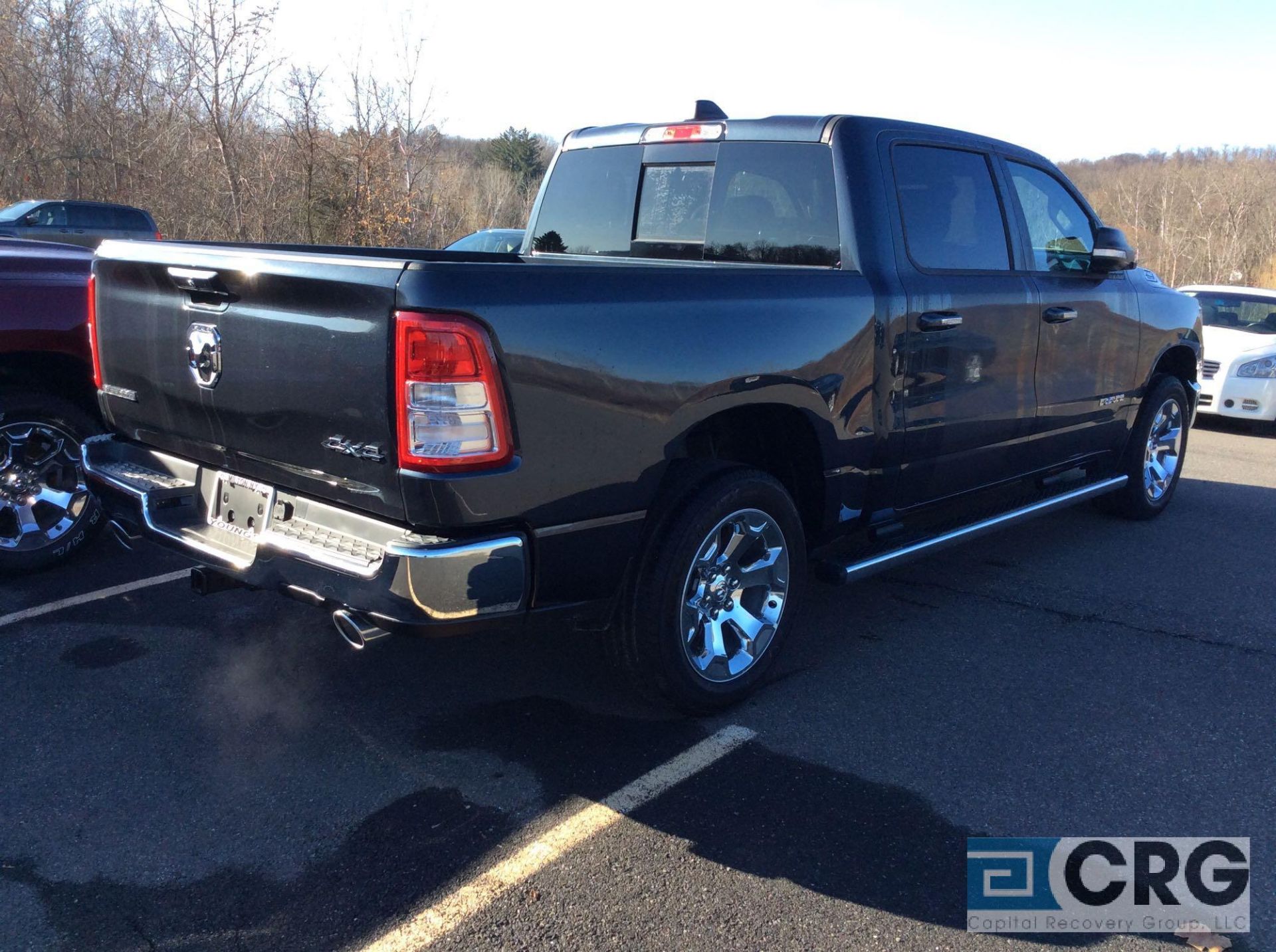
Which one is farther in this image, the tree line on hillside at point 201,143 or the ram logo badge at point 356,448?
the tree line on hillside at point 201,143

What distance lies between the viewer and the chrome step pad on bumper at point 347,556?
270 centimetres

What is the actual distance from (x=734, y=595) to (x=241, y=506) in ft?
5.52

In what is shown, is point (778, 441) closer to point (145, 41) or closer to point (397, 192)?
point (397, 192)

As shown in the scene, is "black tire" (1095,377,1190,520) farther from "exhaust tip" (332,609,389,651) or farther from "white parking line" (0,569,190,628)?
"white parking line" (0,569,190,628)

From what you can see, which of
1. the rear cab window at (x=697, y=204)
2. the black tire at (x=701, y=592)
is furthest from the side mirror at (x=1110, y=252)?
the black tire at (x=701, y=592)

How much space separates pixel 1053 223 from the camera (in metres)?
5.19

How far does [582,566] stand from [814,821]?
1.01 m

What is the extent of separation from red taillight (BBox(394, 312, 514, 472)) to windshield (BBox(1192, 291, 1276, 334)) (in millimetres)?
11179

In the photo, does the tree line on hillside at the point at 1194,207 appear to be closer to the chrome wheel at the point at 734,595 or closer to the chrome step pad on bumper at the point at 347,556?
the chrome wheel at the point at 734,595

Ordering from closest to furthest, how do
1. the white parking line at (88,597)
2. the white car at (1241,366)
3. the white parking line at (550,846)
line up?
1. the white parking line at (550,846)
2. the white parking line at (88,597)
3. the white car at (1241,366)

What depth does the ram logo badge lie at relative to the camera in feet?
9.04

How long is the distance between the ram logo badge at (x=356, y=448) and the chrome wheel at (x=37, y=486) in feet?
8.27

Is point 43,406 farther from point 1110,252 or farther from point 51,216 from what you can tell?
point 51,216

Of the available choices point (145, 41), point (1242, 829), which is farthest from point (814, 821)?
point (145, 41)
